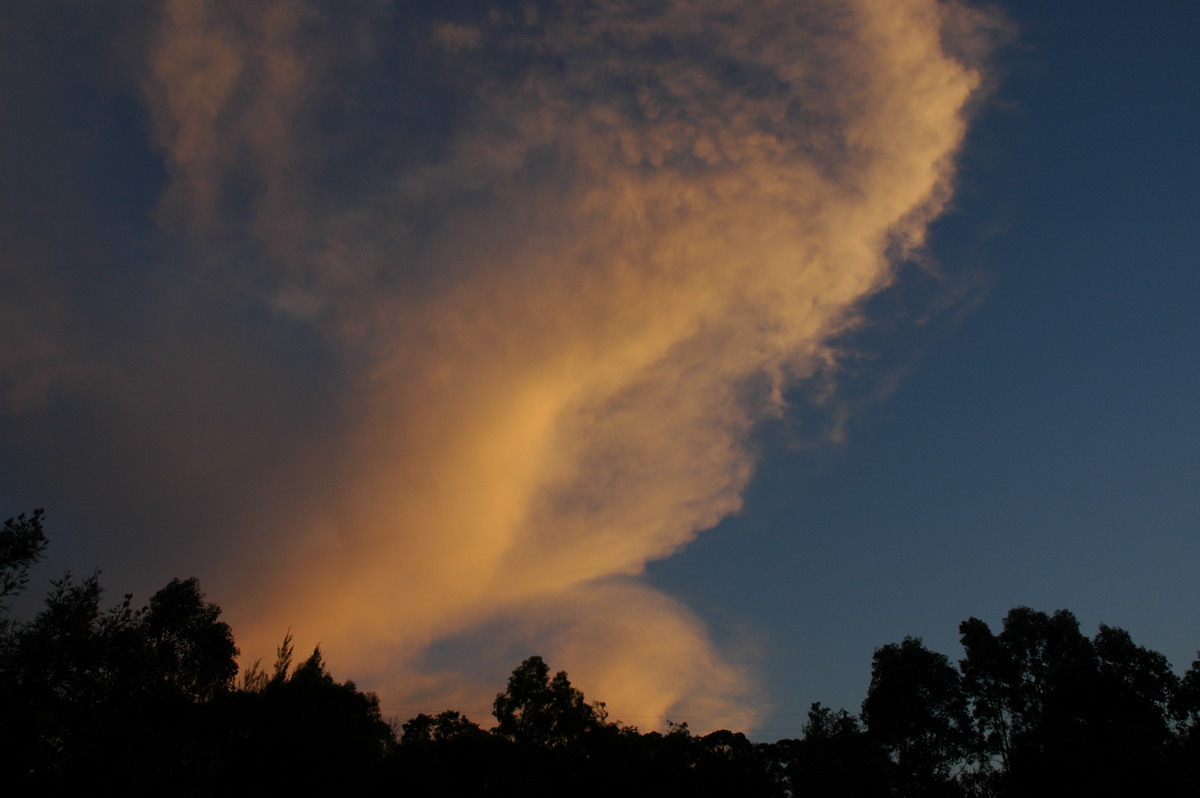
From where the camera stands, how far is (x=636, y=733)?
278 feet

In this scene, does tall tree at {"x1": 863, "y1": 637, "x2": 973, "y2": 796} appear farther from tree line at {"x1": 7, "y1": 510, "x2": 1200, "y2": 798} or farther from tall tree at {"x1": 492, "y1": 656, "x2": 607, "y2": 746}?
tall tree at {"x1": 492, "y1": 656, "x2": 607, "y2": 746}

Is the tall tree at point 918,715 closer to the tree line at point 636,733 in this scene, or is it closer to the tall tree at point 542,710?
the tree line at point 636,733

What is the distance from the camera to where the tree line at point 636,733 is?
28609 millimetres

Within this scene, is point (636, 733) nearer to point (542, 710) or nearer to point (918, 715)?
point (542, 710)

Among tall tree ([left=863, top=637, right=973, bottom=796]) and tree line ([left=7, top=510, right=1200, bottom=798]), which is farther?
tall tree ([left=863, top=637, right=973, bottom=796])

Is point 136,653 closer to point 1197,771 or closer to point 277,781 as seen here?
point 277,781

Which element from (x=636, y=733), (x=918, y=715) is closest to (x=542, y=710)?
(x=636, y=733)

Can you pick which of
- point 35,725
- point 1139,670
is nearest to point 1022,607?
point 1139,670

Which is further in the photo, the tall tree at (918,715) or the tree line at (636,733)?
the tall tree at (918,715)

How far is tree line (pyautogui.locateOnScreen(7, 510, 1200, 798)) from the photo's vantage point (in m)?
28.6

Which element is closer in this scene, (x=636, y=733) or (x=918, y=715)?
(x=918, y=715)

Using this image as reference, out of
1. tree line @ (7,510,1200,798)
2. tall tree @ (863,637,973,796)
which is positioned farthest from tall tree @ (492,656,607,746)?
tall tree @ (863,637,973,796)

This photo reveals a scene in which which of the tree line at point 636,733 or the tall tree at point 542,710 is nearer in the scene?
the tree line at point 636,733

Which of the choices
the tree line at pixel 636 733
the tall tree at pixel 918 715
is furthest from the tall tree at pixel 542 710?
the tall tree at pixel 918 715
